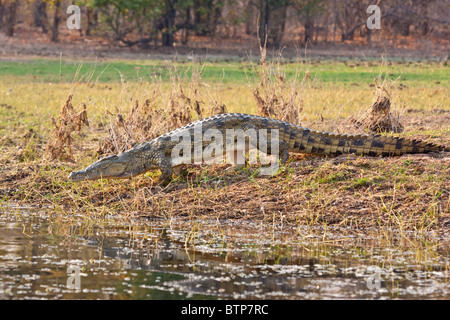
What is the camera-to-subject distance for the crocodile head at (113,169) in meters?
7.09

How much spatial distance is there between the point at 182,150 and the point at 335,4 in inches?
Result: 1247

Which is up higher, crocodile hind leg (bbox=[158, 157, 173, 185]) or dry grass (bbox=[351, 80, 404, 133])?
dry grass (bbox=[351, 80, 404, 133])

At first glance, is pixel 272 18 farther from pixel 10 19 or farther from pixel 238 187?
pixel 238 187

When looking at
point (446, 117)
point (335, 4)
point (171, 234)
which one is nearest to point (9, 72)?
point (446, 117)

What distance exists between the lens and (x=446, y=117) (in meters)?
10.7

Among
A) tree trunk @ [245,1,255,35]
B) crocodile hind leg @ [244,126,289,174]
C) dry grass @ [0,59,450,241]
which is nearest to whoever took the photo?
dry grass @ [0,59,450,241]

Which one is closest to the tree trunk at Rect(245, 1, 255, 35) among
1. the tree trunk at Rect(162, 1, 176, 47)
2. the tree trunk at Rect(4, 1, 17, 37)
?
the tree trunk at Rect(162, 1, 176, 47)

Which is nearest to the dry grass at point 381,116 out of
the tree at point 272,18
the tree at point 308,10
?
the tree at point 272,18

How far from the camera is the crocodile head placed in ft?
23.3

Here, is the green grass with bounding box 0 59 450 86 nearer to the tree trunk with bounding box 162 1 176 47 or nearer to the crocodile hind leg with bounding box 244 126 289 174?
the tree trunk with bounding box 162 1 176 47

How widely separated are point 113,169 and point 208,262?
253 cm

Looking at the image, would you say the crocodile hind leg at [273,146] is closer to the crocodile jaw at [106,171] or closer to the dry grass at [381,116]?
the crocodile jaw at [106,171]

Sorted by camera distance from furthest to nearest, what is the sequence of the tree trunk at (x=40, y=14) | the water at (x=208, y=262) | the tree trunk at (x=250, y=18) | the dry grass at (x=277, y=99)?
1. the tree trunk at (x=40, y=14)
2. the tree trunk at (x=250, y=18)
3. the dry grass at (x=277, y=99)
4. the water at (x=208, y=262)

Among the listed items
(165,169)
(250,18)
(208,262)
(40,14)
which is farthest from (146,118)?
(40,14)
